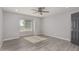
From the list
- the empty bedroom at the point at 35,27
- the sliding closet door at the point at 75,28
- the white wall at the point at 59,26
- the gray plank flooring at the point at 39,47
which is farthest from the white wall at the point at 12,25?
the sliding closet door at the point at 75,28

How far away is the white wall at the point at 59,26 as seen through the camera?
356 cm

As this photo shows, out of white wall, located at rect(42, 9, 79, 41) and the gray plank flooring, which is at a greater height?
white wall, located at rect(42, 9, 79, 41)

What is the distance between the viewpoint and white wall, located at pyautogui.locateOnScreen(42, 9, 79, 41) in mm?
3562

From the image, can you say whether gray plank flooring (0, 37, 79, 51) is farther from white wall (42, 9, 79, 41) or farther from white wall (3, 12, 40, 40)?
white wall (42, 9, 79, 41)

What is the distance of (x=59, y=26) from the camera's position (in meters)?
4.19

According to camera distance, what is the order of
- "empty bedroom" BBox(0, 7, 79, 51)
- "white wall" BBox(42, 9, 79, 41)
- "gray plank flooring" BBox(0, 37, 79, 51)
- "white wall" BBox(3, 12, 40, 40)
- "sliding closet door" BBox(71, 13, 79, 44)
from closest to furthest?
"gray plank flooring" BBox(0, 37, 79, 51) → "sliding closet door" BBox(71, 13, 79, 44) → "empty bedroom" BBox(0, 7, 79, 51) → "white wall" BBox(3, 12, 40, 40) → "white wall" BBox(42, 9, 79, 41)

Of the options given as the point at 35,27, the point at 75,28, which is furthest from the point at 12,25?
the point at 75,28

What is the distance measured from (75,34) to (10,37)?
361 centimetres

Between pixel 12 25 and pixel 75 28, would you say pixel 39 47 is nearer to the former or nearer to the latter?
pixel 75 28

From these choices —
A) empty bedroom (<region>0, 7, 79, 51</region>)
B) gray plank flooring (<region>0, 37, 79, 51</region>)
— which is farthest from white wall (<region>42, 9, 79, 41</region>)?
gray plank flooring (<region>0, 37, 79, 51</region>)

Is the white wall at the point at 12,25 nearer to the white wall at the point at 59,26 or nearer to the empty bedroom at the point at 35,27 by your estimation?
the empty bedroom at the point at 35,27
